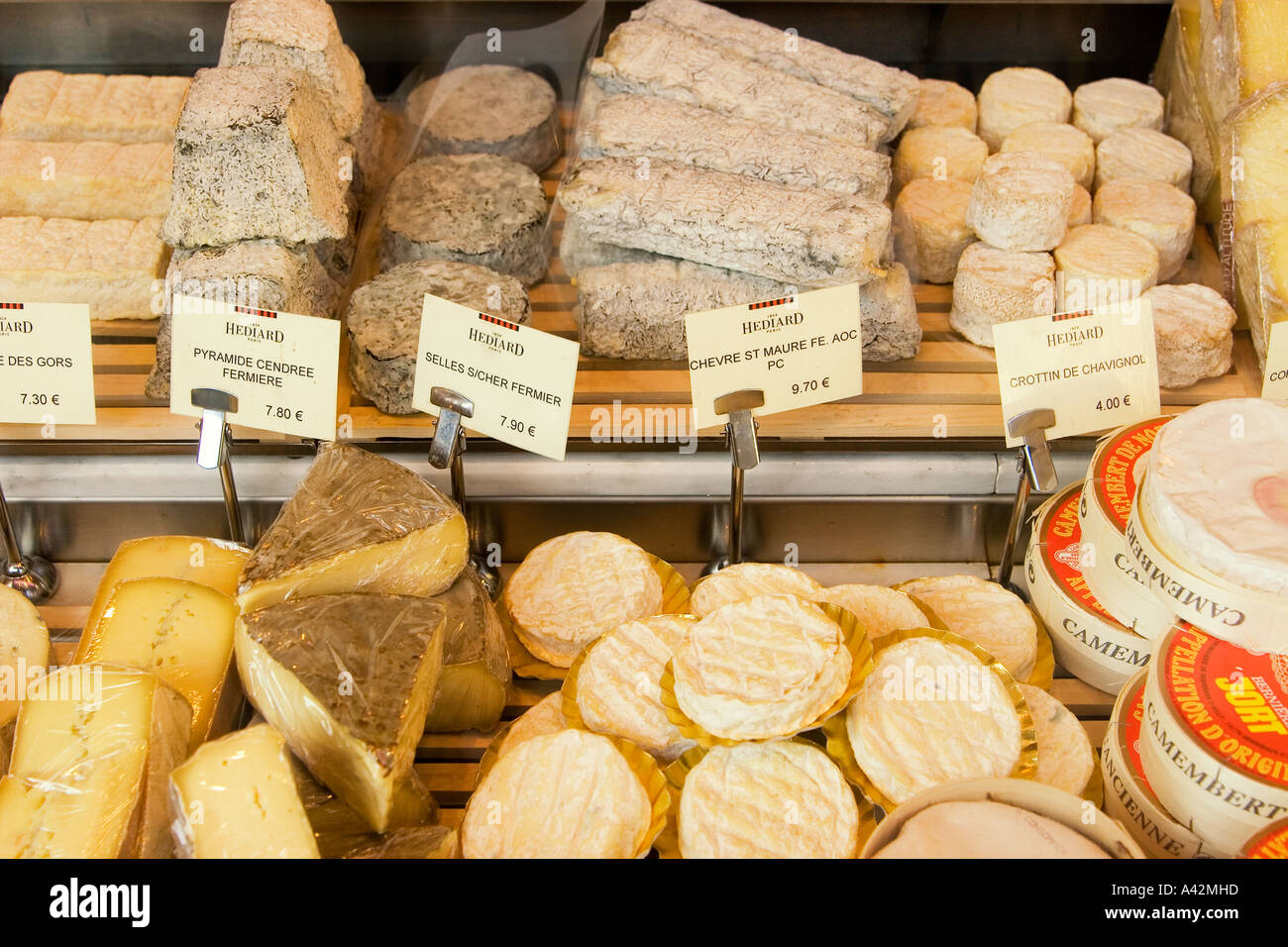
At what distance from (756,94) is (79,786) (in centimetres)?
169

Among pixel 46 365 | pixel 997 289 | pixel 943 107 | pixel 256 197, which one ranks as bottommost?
pixel 46 365

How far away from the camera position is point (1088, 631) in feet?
4.91

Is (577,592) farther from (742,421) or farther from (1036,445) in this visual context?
(1036,445)

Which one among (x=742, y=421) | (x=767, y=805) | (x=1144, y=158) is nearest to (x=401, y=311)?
(x=742, y=421)

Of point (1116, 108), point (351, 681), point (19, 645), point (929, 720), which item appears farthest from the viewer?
point (1116, 108)

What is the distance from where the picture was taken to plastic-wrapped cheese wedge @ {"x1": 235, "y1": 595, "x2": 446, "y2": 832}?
1144mm

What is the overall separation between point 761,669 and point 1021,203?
1104 mm

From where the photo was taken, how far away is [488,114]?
2.31 metres

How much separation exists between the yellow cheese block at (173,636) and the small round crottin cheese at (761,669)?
0.56 meters

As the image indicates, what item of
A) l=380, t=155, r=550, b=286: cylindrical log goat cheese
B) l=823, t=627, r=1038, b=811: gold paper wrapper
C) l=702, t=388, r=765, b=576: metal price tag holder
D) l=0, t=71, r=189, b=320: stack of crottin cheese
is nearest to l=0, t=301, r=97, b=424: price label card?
l=0, t=71, r=189, b=320: stack of crottin cheese

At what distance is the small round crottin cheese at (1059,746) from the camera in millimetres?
1362

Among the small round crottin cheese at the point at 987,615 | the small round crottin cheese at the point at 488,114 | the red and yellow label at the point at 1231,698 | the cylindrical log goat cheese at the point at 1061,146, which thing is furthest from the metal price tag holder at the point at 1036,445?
the small round crottin cheese at the point at 488,114

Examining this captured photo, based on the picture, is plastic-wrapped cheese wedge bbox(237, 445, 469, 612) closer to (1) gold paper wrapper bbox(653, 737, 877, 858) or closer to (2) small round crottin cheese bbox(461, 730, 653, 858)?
(2) small round crottin cheese bbox(461, 730, 653, 858)
